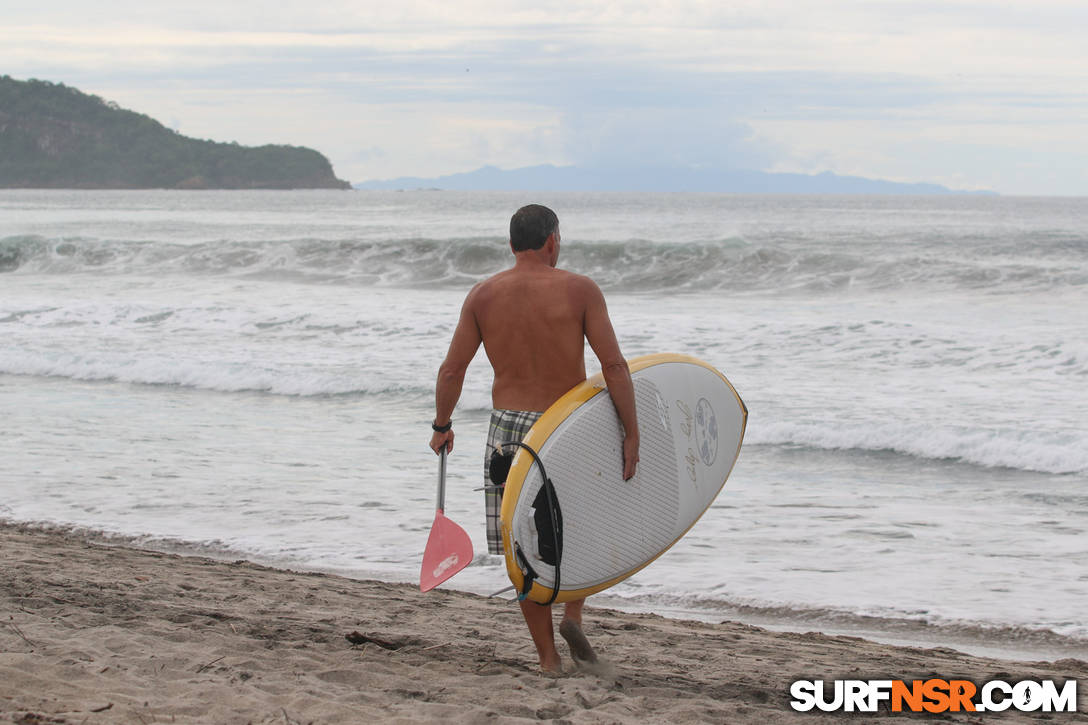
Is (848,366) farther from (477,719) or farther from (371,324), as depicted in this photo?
(477,719)

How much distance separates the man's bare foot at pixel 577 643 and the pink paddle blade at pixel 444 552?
39 cm

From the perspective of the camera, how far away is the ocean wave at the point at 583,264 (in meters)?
18.8

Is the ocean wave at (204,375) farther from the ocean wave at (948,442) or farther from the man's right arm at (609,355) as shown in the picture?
the man's right arm at (609,355)

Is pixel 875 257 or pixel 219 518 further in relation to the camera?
pixel 875 257

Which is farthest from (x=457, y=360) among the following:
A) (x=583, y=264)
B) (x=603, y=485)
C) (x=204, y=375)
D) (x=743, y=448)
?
(x=583, y=264)

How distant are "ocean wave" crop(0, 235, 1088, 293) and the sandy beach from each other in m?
15.0

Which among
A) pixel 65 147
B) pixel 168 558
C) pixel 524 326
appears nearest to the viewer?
pixel 524 326

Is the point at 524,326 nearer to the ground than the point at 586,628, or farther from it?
farther from it

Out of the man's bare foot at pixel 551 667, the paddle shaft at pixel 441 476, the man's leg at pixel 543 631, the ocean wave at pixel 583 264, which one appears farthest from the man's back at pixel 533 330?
the ocean wave at pixel 583 264

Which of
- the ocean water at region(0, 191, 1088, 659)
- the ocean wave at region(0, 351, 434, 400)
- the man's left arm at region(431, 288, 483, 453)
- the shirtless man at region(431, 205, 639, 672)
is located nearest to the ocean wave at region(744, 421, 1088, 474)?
the ocean water at region(0, 191, 1088, 659)

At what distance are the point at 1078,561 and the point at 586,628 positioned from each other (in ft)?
8.39

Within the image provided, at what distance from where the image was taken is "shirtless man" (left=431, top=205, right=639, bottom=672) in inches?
124

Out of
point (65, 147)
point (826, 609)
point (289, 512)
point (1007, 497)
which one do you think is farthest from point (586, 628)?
point (65, 147)

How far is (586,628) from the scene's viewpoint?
403cm
